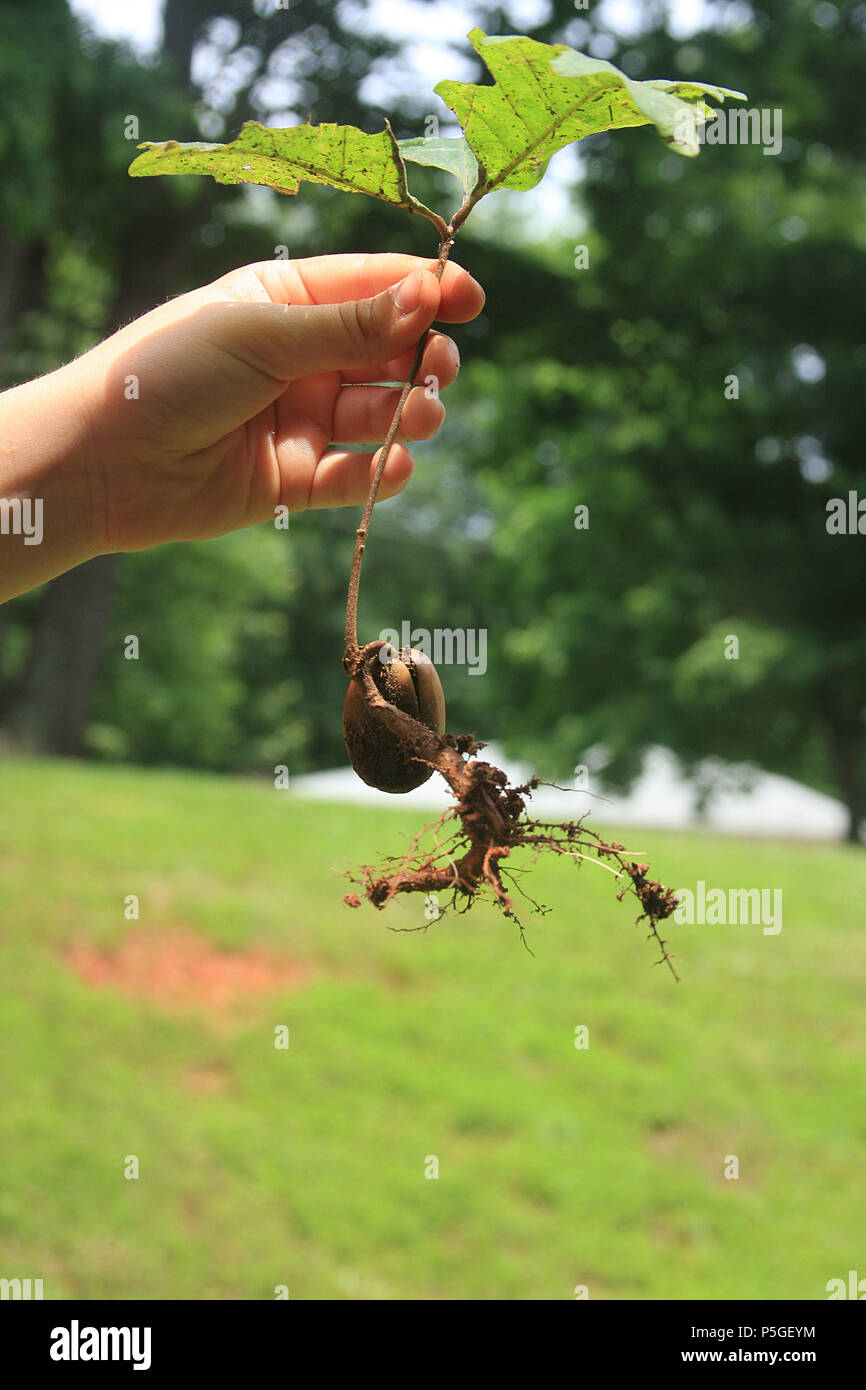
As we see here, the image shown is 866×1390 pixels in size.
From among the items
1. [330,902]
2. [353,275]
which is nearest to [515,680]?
[330,902]

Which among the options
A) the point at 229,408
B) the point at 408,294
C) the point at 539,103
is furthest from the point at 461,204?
the point at 229,408

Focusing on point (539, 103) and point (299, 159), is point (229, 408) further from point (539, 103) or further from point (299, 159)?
point (539, 103)

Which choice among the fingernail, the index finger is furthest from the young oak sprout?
the index finger

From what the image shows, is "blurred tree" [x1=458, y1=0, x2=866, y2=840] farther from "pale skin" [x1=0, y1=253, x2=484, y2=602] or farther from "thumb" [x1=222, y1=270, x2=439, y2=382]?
"thumb" [x1=222, y1=270, x2=439, y2=382]

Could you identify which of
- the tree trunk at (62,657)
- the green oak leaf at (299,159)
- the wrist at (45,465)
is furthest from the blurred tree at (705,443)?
the green oak leaf at (299,159)

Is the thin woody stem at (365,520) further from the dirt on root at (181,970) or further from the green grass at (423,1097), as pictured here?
the dirt on root at (181,970)

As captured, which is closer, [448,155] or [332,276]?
[448,155]
